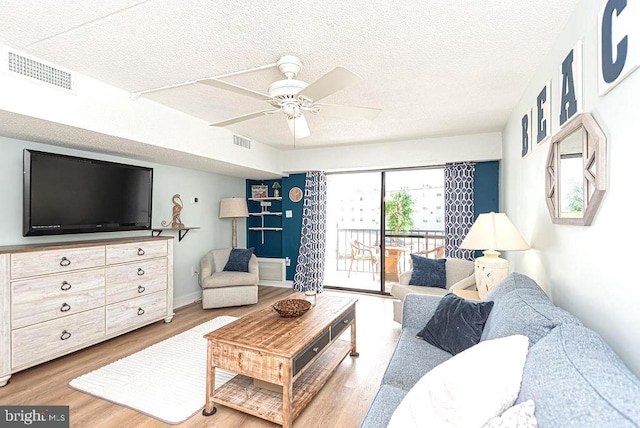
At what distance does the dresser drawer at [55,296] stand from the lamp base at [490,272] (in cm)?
356

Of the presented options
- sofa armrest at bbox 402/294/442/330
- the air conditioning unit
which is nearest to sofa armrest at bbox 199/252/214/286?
the air conditioning unit

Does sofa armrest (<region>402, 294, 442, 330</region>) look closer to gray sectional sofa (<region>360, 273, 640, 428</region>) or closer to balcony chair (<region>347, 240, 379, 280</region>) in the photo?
gray sectional sofa (<region>360, 273, 640, 428</region>)

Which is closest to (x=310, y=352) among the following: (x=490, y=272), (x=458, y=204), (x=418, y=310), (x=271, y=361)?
(x=271, y=361)

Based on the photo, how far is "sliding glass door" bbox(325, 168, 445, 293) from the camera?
505 cm

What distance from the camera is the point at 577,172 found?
5.18 ft

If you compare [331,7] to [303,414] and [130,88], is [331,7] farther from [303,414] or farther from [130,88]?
[303,414]

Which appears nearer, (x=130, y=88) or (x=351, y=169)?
(x=130, y=88)

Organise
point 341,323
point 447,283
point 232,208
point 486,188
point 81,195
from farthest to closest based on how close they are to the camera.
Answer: point 232,208 → point 486,188 → point 447,283 → point 81,195 → point 341,323

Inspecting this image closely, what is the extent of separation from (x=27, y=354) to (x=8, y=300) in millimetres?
479

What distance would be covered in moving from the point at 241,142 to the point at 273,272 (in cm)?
257

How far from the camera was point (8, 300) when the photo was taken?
243cm

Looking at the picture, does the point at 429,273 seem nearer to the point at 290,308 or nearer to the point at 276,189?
the point at 290,308

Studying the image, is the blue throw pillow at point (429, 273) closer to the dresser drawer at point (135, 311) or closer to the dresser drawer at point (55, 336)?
the dresser drawer at point (135, 311)

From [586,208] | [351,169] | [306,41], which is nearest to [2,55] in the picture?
[306,41]
